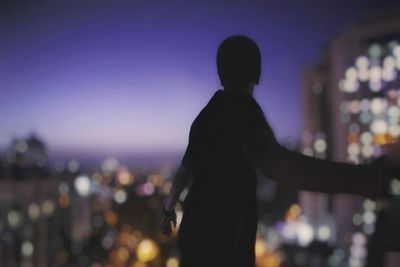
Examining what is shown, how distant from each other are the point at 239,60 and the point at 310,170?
1.41ft

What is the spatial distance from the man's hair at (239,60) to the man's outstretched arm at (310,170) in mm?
246

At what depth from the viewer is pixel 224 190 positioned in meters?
1.30

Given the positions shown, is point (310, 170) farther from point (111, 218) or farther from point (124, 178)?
point (124, 178)

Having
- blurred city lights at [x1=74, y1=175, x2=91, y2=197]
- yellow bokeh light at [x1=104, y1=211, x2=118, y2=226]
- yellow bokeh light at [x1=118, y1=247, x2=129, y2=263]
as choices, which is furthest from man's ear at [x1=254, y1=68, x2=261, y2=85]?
yellow bokeh light at [x1=104, y1=211, x2=118, y2=226]

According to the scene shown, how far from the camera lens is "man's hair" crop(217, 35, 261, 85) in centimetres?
131

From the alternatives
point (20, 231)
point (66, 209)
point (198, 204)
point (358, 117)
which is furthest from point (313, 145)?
point (198, 204)

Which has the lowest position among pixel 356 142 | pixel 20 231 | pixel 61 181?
pixel 20 231

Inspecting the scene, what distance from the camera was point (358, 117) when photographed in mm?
41562

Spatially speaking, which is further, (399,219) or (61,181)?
(61,181)

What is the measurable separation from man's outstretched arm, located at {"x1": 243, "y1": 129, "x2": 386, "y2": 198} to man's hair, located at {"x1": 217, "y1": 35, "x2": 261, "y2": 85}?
25 cm

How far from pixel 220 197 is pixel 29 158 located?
193 ft

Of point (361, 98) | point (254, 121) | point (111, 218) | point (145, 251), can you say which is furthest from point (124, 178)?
point (254, 121)

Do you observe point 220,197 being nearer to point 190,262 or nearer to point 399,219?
point 190,262

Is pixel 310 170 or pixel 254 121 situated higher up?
pixel 254 121
